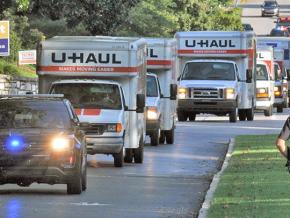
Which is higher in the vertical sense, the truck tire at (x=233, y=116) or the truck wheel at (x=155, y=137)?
the truck wheel at (x=155, y=137)

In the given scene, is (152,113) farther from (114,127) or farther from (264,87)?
(264,87)

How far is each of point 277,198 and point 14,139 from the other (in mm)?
3990

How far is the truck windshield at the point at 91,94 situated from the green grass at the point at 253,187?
2.66 meters

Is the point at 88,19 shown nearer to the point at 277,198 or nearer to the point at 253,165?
the point at 253,165

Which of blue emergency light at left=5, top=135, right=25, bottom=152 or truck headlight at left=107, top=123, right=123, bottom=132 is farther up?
blue emergency light at left=5, top=135, right=25, bottom=152

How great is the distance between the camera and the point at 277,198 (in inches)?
647

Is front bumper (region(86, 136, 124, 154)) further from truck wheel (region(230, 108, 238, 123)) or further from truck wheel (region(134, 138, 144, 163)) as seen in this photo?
truck wheel (region(230, 108, 238, 123))

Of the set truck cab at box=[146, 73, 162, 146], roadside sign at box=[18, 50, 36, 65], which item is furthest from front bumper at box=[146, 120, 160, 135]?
roadside sign at box=[18, 50, 36, 65]

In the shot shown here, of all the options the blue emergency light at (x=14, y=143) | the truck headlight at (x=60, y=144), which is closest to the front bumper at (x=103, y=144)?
the truck headlight at (x=60, y=144)

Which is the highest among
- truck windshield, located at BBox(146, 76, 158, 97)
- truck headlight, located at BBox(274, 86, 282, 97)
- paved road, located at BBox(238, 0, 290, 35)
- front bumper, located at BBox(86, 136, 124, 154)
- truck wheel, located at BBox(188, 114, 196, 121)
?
front bumper, located at BBox(86, 136, 124, 154)

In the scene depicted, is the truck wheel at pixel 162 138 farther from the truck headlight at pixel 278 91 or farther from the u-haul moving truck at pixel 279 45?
the u-haul moving truck at pixel 279 45

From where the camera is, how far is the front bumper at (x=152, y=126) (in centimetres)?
2975

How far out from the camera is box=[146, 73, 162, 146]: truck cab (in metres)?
29.8

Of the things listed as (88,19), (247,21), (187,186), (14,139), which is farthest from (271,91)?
(247,21)
